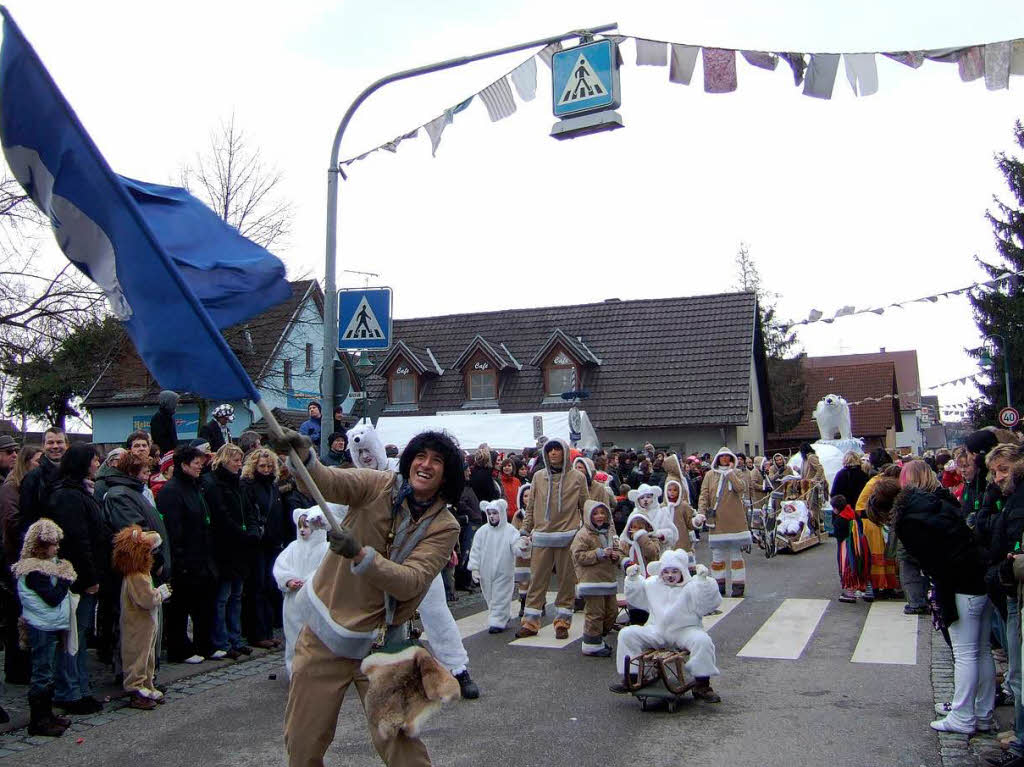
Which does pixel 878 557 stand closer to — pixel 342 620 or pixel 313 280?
pixel 342 620

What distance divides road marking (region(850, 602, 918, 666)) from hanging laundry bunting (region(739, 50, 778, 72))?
17.9 ft

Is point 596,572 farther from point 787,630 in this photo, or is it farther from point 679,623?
point 787,630

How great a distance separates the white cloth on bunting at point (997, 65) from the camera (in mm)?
7918

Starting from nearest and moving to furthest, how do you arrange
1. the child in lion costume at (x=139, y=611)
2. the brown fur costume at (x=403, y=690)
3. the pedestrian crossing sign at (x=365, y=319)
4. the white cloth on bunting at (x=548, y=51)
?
the brown fur costume at (x=403, y=690) → the child in lion costume at (x=139, y=611) → the white cloth on bunting at (x=548, y=51) → the pedestrian crossing sign at (x=365, y=319)

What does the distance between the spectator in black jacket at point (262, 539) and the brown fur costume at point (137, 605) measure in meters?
1.64

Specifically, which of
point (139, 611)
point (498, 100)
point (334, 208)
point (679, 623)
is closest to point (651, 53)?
point (498, 100)

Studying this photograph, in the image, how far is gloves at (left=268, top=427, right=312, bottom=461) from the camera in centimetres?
358

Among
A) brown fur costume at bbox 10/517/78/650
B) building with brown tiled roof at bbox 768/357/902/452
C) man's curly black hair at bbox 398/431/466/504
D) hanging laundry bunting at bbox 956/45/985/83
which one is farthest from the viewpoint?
building with brown tiled roof at bbox 768/357/902/452

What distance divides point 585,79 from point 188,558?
18.9ft

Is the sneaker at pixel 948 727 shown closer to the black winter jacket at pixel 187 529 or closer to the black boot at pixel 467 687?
the black boot at pixel 467 687

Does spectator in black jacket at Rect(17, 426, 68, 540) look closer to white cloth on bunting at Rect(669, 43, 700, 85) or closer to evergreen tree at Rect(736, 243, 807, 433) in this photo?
white cloth on bunting at Rect(669, 43, 700, 85)

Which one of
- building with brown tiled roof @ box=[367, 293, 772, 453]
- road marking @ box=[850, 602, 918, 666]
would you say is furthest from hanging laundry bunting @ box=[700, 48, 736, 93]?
building with brown tiled roof @ box=[367, 293, 772, 453]

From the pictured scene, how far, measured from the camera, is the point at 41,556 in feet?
22.6

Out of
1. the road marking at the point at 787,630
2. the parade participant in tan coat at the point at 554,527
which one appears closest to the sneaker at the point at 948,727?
the road marking at the point at 787,630
